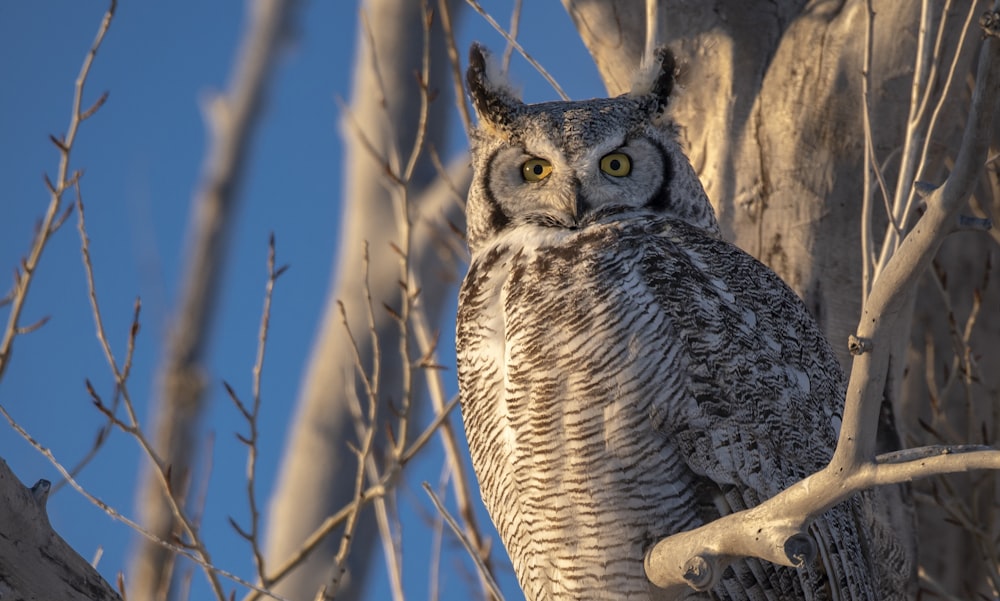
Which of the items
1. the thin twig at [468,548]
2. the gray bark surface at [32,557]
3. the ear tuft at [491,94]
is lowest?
the gray bark surface at [32,557]

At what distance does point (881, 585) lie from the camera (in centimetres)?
291

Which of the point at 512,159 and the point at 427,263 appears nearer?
the point at 512,159

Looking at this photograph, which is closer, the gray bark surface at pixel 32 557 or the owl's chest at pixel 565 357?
the gray bark surface at pixel 32 557

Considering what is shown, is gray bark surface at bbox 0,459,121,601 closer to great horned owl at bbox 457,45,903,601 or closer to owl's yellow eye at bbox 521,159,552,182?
great horned owl at bbox 457,45,903,601

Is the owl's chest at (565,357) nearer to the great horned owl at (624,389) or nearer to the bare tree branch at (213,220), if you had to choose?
the great horned owl at (624,389)

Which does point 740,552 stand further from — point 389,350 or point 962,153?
point 389,350

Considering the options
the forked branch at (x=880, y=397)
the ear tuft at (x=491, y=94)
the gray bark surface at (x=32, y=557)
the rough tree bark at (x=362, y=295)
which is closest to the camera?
the forked branch at (x=880, y=397)

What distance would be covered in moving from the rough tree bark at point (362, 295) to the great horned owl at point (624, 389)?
11.6 ft

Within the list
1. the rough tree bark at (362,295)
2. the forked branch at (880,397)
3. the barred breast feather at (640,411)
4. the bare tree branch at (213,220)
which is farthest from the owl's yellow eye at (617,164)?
the bare tree branch at (213,220)

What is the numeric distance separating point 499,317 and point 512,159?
1.56 feet

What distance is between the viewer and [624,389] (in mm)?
2291

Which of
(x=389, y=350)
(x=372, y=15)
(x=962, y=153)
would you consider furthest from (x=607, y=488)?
(x=372, y=15)

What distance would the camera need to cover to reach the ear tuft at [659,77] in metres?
2.90

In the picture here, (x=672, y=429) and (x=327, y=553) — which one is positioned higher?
(x=672, y=429)
